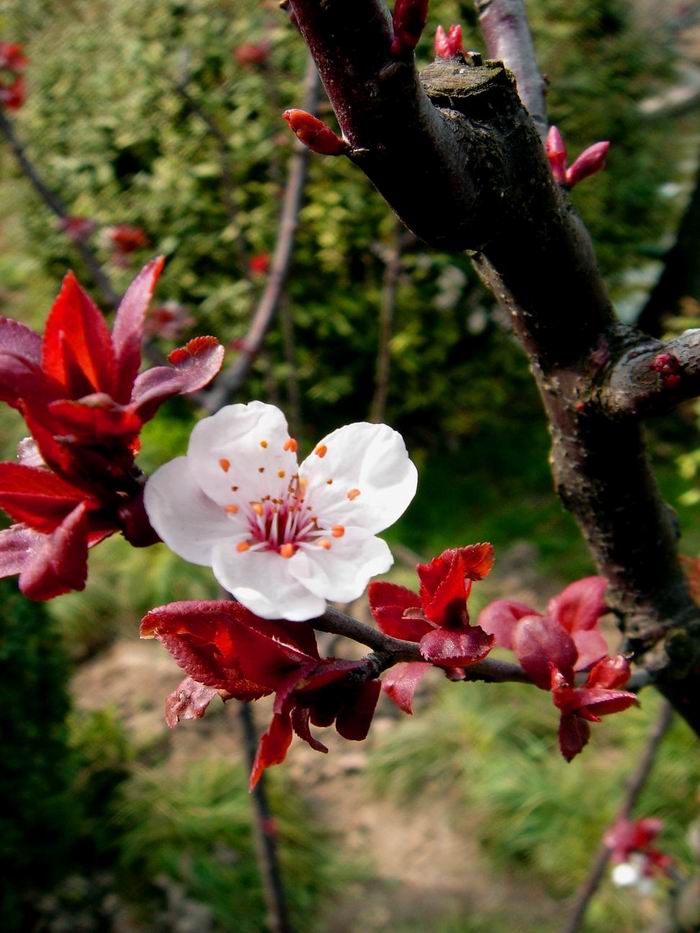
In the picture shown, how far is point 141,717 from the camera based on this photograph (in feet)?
12.3

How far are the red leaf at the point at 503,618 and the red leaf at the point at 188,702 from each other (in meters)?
0.29

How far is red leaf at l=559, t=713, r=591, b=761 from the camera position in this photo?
625mm

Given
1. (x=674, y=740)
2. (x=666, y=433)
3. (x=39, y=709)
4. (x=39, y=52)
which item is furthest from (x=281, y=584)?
(x=39, y=52)

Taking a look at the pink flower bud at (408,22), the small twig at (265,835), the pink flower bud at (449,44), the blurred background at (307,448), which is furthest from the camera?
the blurred background at (307,448)

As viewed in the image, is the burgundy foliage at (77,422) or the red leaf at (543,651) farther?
the red leaf at (543,651)

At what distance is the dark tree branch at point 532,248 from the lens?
454mm

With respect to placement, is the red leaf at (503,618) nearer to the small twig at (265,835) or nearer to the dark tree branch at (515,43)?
the dark tree branch at (515,43)

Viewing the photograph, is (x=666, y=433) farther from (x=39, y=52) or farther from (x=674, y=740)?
(x=39, y=52)

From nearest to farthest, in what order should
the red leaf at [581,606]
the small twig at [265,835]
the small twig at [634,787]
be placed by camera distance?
the red leaf at [581,606] < the small twig at [634,787] < the small twig at [265,835]

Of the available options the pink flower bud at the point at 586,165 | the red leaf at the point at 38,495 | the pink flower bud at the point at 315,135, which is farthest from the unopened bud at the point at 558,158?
the red leaf at the point at 38,495

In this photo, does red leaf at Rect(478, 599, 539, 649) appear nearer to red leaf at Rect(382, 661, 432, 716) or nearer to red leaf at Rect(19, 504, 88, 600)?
red leaf at Rect(382, 661, 432, 716)

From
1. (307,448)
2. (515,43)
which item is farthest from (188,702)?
(307,448)

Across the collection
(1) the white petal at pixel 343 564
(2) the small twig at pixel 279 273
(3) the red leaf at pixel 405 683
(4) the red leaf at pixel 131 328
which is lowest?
(2) the small twig at pixel 279 273

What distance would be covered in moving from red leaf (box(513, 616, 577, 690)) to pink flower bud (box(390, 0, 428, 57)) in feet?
1.46
